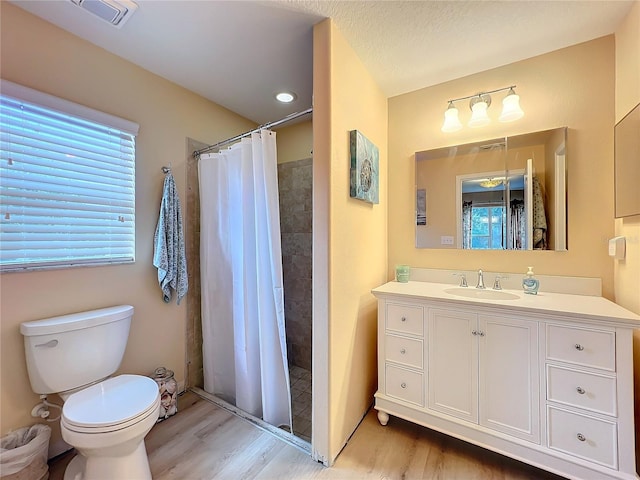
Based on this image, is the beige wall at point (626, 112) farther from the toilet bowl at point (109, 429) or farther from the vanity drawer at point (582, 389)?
the toilet bowl at point (109, 429)

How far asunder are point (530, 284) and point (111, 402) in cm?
231

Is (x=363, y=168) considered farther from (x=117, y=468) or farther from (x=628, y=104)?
(x=117, y=468)

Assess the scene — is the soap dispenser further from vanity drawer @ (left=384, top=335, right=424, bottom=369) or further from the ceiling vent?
the ceiling vent

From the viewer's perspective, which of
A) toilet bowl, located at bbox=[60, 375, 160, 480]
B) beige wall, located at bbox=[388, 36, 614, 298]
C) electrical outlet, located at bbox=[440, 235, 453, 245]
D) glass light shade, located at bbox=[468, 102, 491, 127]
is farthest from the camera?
electrical outlet, located at bbox=[440, 235, 453, 245]

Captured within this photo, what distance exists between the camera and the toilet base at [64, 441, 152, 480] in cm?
117

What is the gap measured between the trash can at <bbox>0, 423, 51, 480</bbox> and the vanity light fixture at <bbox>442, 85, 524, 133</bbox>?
9.37 feet

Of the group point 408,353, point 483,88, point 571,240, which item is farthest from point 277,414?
point 483,88

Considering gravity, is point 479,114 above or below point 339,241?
above

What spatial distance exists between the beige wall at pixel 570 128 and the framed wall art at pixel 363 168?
509mm

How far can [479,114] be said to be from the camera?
1.74 metres

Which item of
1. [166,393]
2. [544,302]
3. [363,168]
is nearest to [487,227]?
[544,302]

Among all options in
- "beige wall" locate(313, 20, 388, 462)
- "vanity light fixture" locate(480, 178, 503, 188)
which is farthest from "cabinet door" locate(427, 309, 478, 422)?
"vanity light fixture" locate(480, 178, 503, 188)

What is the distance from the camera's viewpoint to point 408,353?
161 centimetres

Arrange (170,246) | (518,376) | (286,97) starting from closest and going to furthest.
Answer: (518,376) → (170,246) → (286,97)
